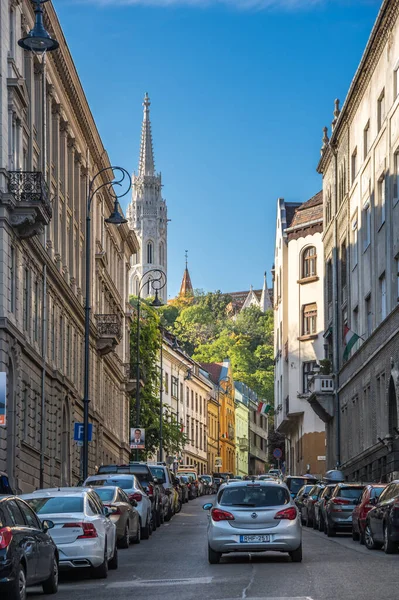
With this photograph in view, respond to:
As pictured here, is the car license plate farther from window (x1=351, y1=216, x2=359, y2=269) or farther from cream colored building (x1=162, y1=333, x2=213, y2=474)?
cream colored building (x1=162, y1=333, x2=213, y2=474)

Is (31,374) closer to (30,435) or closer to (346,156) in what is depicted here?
(30,435)

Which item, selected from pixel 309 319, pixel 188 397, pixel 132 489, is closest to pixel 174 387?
pixel 188 397

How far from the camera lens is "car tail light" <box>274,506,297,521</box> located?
69.4ft

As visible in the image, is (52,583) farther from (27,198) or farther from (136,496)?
(27,198)

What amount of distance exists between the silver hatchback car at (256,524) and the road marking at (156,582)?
2554mm

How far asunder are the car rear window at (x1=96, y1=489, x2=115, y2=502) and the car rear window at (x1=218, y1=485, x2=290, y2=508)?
4.47m

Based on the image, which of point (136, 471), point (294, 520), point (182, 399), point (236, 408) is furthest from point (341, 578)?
point (236, 408)

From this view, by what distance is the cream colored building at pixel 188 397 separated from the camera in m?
103

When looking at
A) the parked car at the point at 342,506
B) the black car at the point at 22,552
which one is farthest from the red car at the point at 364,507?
the black car at the point at 22,552

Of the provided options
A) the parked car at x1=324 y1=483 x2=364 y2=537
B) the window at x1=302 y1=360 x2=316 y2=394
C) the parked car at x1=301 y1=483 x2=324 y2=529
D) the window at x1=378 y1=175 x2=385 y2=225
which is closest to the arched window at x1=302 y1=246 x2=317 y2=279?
the window at x1=302 y1=360 x2=316 y2=394

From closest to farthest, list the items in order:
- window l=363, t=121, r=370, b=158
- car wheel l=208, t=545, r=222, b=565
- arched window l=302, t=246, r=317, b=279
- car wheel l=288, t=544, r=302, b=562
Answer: car wheel l=288, t=544, r=302, b=562 < car wheel l=208, t=545, r=222, b=565 < window l=363, t=121, r=370, b=158 < arched window l=302, t=246, r=317, b=279

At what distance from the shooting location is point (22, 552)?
14.5 meters

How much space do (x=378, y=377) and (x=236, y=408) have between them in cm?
10498

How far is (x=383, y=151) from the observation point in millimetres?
46375
